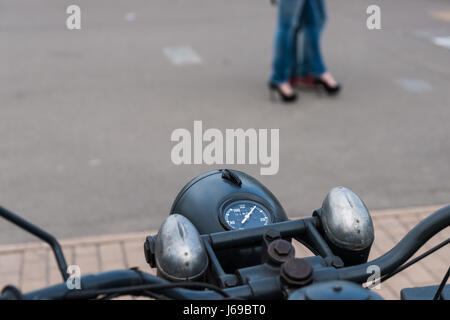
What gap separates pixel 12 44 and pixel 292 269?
986 centimetres

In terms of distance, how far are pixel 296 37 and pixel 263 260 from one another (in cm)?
611

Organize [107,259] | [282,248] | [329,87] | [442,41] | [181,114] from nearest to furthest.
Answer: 1. [282,248]
2. [107,259]
3. [181,114]
4. [329,87]
5. [442,41]

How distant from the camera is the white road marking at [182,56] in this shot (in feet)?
29.6

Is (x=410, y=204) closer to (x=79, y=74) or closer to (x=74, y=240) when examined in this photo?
(x=74, y=240)

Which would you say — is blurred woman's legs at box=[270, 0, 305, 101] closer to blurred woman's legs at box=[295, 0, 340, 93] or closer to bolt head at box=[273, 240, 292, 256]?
blurred woman's legs at box=[295, 0, 340, 93]

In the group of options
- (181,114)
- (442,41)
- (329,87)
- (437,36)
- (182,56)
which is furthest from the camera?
(437,36)

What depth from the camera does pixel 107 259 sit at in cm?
401

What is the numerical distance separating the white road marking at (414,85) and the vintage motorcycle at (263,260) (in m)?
6.59

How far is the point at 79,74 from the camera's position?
8.35 m


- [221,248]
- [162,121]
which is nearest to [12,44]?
[162,121]

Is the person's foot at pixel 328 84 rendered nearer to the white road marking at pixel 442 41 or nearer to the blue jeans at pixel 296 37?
the blue jeans at pixel 296 37

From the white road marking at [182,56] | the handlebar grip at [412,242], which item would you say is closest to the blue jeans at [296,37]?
the white road marking at [182,56]

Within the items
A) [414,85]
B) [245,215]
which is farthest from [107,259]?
[414,85]

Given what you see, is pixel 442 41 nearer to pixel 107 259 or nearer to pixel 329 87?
pixel 329 87
